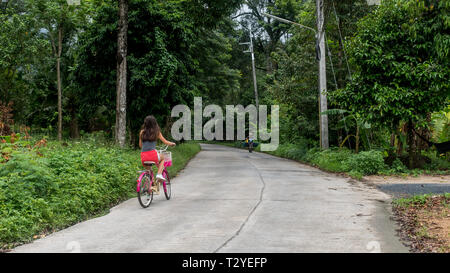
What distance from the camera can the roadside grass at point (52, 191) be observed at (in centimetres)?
727

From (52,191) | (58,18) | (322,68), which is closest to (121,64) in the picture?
(322,68)

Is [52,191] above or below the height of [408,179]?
above

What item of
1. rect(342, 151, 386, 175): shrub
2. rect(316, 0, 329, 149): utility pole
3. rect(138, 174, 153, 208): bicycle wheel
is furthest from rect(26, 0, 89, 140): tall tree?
rect(138, 174, 153, 208): bicycle wheel

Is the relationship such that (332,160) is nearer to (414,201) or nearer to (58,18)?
(414,201)

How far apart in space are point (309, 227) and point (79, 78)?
18.3 meters

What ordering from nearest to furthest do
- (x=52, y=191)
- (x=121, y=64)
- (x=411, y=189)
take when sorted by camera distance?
(x=52, y=191) < (x=411, y=189) < (x=121, y=64)

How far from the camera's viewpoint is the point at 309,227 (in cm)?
782

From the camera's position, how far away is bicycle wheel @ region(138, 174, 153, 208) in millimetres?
9984

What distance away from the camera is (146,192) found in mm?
10148

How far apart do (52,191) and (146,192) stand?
2.08 m

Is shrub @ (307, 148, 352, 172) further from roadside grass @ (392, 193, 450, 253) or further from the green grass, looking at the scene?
roadside grass @ (392, 193, 450, 253)

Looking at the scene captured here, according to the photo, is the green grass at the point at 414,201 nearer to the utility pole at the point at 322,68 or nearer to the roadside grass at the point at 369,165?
the roadside grass at the point at 369,165

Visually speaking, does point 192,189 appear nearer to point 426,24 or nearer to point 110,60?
point 426,24
